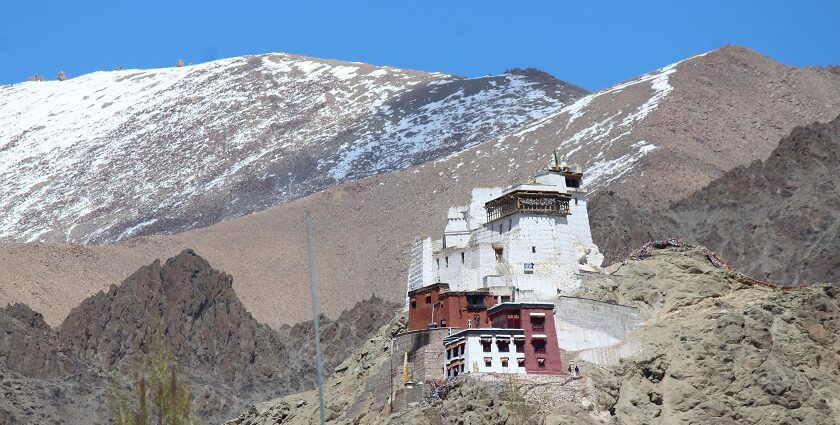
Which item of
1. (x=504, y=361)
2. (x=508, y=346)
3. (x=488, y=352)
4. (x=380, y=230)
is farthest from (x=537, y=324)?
(x=380, y=230)

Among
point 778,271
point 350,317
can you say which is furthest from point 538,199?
point 350,317

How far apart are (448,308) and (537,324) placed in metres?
4.58

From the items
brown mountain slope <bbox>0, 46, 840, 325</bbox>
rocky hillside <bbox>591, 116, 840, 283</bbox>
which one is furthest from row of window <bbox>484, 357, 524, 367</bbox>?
brown mountain slope <bbox>0, 46, 840, 325</bbox>

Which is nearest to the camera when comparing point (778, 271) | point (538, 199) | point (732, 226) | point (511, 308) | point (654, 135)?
point (511, 308)

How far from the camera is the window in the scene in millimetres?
66562

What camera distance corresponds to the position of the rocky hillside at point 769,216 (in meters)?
117

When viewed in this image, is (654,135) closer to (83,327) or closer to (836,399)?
(83,327)

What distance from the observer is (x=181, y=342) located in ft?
440

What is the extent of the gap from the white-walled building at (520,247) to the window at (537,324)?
15.3ft

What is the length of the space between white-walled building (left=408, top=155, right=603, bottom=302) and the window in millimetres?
4665

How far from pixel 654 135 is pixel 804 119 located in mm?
20518

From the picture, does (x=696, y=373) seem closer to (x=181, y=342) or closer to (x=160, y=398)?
(x=160, y=398)

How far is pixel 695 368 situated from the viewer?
64.6 meters

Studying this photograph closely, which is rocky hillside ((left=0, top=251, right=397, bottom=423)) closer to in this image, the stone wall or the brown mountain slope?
the brown mountain slope
